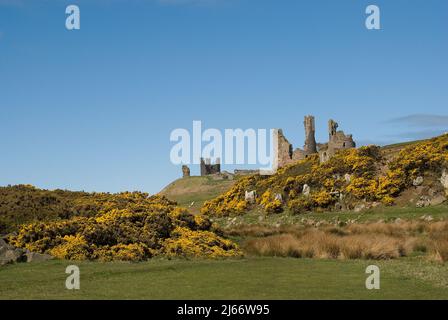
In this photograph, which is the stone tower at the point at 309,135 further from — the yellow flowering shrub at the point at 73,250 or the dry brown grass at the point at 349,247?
the yellow flowering shrub at the point at 73,250

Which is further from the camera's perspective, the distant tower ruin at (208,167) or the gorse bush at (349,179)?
the distant tower ruin at (208,167)

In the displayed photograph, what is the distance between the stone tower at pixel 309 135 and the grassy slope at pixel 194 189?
17.1 metres

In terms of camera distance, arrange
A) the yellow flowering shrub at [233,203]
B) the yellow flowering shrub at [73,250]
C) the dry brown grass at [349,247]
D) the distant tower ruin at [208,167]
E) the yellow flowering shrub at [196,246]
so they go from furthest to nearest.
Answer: the distant tower ruin at [208,167]
the yellow flowering shrub at [233,203]
the yellow flowering shrub at [196,246]
the yellow flowering shrub at [73,250]
the dry brown grass at [349,247]

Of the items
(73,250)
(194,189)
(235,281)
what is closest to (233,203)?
(73,250)

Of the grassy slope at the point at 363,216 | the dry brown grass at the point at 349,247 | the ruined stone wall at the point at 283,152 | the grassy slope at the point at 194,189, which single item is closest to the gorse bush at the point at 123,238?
the dry brown grass at the point at 349,247

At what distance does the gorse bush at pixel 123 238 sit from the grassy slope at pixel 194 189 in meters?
65.7

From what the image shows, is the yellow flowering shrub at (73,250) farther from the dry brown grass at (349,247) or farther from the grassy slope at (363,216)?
the grassy slope at (363,216)

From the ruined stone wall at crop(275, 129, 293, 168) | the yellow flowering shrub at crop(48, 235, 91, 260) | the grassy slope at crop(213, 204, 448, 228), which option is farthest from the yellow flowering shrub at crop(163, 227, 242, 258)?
the ruined stone wall at crop(275, 129, 293, 168)

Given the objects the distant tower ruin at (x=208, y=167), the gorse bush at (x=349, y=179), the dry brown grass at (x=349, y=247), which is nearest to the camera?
the dry brown grass at (x=349, y=247)

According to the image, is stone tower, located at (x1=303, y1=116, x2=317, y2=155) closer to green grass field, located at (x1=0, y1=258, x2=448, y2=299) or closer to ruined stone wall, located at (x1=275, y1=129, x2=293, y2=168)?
ruined stone wall, located at (x1=275, y1=129, x2=293, y2=168)

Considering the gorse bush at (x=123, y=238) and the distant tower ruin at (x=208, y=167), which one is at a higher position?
the distant tower ruin at (x=208, y=167)

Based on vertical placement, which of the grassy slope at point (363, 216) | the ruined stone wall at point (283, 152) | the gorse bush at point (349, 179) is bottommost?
the grassy slope at point (363, 216)

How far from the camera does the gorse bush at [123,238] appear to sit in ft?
73.7

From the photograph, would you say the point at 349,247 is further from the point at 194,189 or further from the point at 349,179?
the point at 194,189
